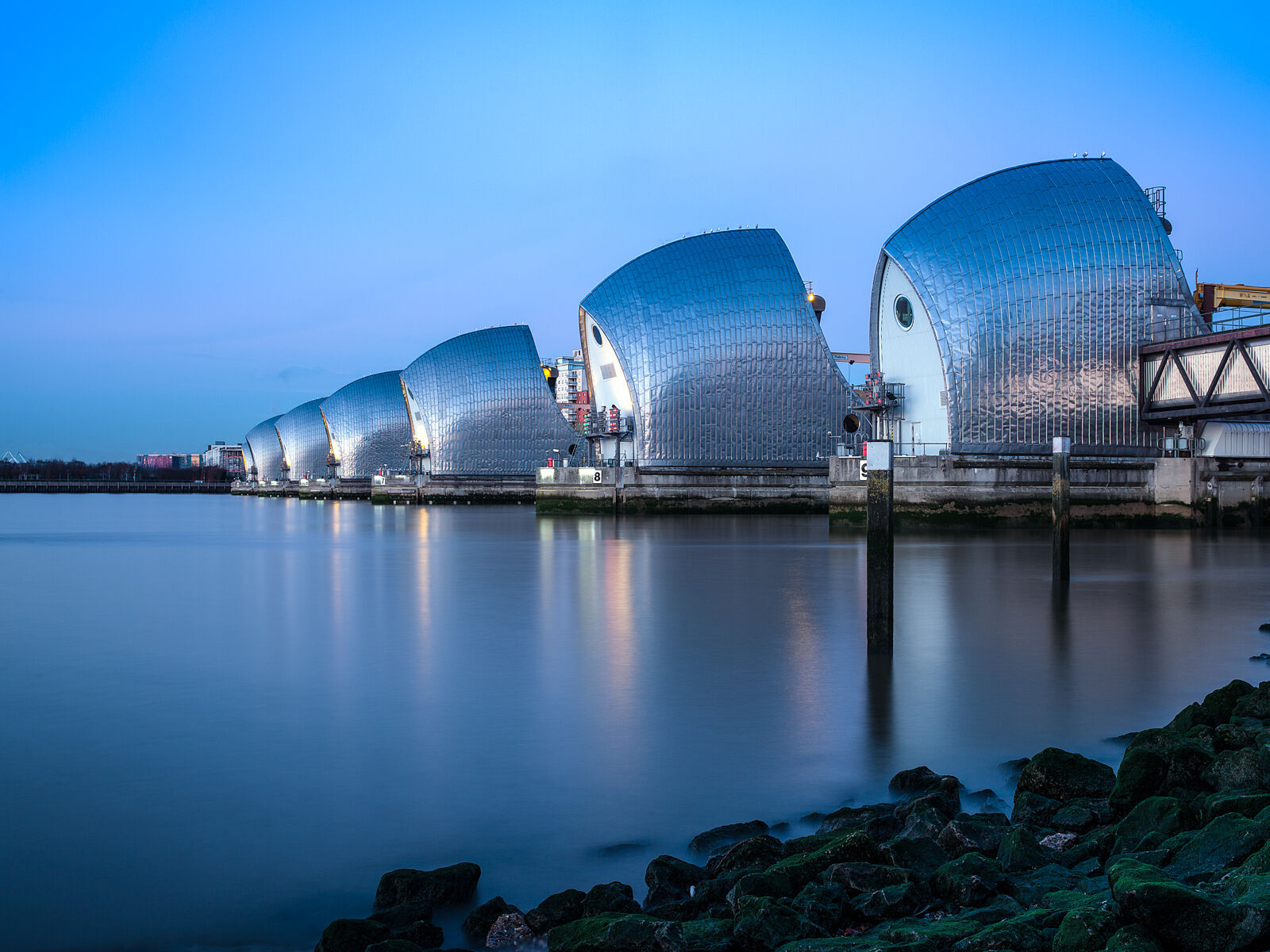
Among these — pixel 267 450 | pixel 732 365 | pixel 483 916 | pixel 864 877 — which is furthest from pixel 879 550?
pixel 267 450

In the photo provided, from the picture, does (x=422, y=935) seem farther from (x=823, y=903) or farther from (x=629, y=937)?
(x=823, y=903)

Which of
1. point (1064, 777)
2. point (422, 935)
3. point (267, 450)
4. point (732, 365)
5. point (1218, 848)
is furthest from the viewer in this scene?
point (267, 450)

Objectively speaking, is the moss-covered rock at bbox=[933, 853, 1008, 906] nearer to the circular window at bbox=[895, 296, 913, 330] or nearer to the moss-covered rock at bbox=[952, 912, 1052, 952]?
the moss-covered rock at bbox=[952, 912, 1052, 952]

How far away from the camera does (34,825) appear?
4.96 meters

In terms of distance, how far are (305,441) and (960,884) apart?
342ft

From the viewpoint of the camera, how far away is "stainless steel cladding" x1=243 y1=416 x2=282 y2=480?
115 metres

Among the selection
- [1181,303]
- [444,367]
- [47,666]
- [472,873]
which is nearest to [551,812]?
[472,873]

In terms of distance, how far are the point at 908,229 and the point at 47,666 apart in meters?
31.0

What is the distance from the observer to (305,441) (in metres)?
102

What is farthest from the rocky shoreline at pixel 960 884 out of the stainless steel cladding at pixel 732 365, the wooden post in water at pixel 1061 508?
the stainless steel cladding at pixel 732 365

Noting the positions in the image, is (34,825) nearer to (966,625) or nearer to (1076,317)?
(966,625)

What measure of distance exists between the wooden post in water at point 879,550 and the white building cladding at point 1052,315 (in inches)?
953

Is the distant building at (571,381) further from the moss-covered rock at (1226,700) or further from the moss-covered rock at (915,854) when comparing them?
the moss-covered rock at (915,854)

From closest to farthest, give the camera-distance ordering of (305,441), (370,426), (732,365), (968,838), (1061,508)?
(968,838) → (1061,508) → (732,365) → (370,426) → (305,441)
